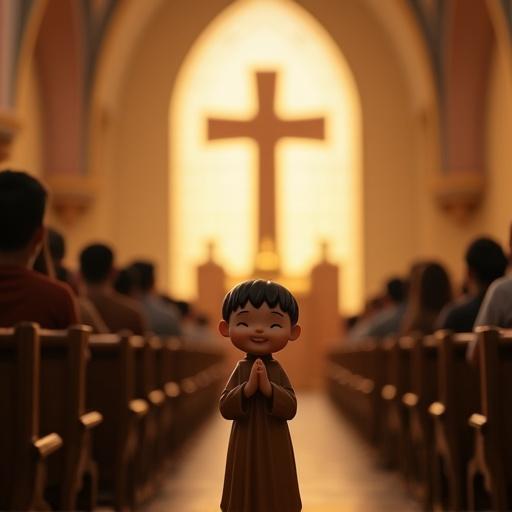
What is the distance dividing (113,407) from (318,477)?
230 cm

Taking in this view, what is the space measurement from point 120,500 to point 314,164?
50.5 ft

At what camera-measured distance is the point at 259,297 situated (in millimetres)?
2346

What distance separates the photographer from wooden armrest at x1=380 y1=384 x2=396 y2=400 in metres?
7.13

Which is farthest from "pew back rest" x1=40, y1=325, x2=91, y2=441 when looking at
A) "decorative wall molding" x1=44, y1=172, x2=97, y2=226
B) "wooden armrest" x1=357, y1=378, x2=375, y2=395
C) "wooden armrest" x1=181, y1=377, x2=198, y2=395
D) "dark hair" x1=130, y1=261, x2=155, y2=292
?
"decorative wall molding" x1=44, y1=172, x2=97, y2=226

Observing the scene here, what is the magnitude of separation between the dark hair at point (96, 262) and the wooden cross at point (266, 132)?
11.6m

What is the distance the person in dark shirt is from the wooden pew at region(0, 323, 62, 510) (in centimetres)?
263

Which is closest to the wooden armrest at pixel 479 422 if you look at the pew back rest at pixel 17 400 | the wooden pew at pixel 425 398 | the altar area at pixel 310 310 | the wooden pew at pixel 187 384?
the wooden pew at pixel 425 398

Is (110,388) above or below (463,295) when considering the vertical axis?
below

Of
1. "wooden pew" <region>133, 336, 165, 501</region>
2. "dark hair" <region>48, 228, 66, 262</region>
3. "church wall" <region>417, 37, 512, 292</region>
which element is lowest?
"wooden pew" <region>133, 336, 165, 501</region>

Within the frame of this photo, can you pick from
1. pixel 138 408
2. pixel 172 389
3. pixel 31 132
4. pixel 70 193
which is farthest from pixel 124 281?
pixel 70 193

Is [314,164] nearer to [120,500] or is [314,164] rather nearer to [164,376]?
[164,376]

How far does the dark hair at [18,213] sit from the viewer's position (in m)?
3.57

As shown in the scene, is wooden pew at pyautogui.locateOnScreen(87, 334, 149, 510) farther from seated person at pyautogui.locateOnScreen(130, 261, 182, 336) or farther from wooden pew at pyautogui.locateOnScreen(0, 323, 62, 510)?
seated person at pyautogui.locateOnScreen(130, 261, 182, 336)

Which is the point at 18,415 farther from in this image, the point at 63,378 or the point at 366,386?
the point at 366,386
